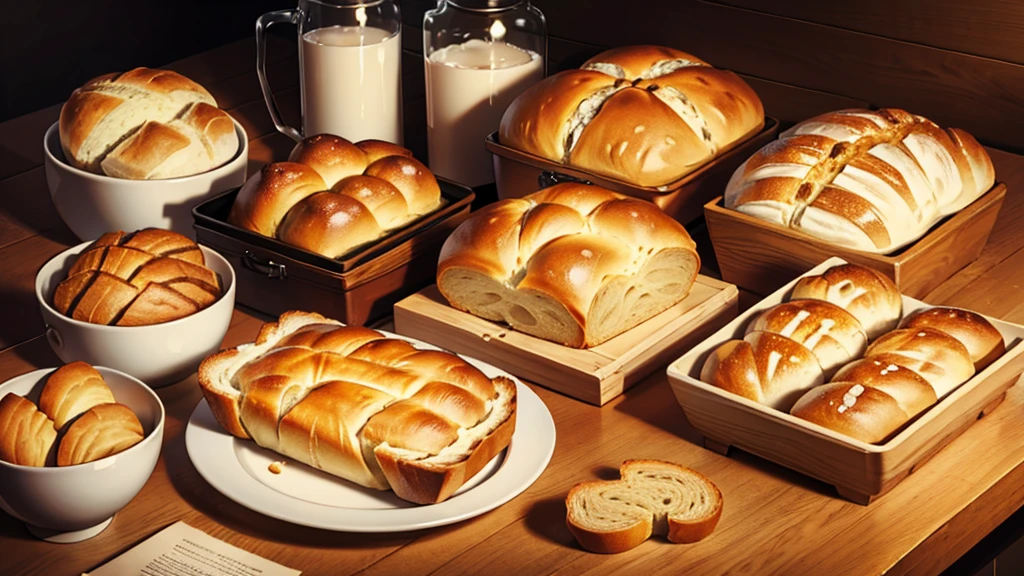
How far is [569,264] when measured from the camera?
4.78 ft

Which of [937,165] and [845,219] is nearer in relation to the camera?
[845,219]

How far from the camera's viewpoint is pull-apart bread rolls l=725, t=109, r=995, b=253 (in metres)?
1.56

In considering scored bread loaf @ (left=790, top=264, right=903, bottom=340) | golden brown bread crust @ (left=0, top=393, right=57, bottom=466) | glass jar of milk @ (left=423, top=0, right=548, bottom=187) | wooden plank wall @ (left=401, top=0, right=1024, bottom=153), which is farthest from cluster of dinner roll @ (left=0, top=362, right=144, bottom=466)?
wooden plank wall @ (left=401, top=0, right=1024, bottom=153)

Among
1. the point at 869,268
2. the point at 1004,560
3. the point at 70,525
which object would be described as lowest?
the point at 1004,560

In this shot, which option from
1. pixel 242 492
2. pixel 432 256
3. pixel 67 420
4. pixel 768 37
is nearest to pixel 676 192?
pixel 432 256

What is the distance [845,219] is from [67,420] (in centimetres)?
97

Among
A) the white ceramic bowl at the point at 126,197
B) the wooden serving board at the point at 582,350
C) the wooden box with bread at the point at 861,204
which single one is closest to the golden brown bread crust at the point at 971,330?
the wooden box with bread at the point at 861,204

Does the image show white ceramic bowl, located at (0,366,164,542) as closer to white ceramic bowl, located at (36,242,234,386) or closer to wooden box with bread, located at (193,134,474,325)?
white ceramic bowl, located at (36,242,234,386)

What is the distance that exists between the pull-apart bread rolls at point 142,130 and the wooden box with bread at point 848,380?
2.75 feet

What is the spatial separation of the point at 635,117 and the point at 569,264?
0.39 metres

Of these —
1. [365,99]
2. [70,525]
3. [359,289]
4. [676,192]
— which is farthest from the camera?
[365,99]

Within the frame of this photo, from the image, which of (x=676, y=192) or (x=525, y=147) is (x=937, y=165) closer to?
(x=676, y=192)

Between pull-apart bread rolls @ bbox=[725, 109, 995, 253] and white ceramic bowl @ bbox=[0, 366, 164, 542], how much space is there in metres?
0.85

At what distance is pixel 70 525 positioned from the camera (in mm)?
1181
